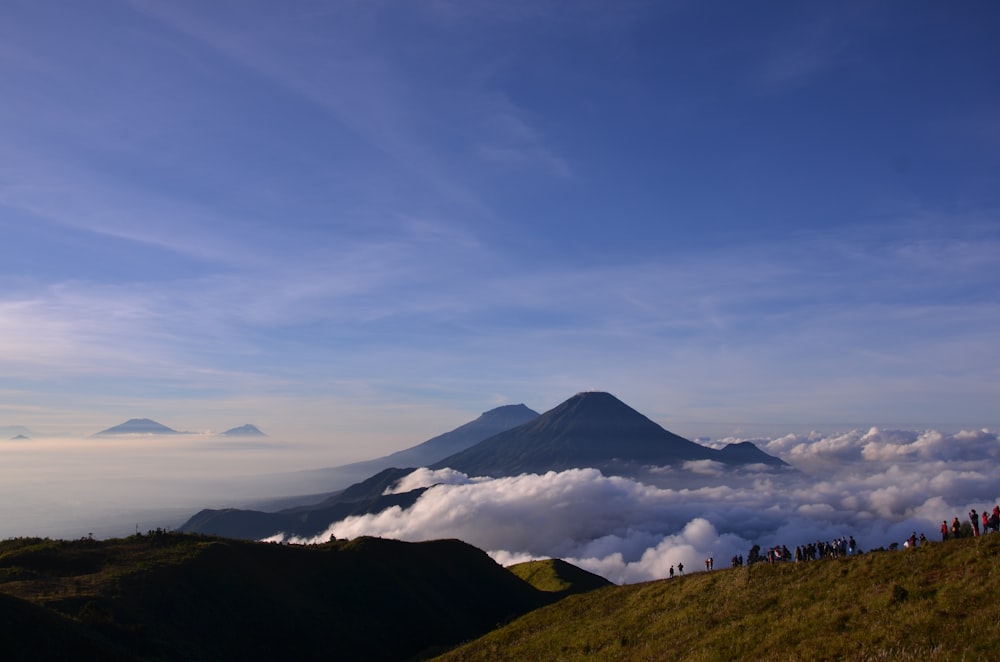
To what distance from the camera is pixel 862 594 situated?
84.5 feet

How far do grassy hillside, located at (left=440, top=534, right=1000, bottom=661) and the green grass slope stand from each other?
4499 centimetres

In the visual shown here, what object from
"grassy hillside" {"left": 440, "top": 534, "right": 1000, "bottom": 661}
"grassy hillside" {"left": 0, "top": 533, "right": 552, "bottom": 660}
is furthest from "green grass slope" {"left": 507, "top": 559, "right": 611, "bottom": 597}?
"grassy hillside" {"left": 440, "top": 534, "right": 1000, "bottom": 661}

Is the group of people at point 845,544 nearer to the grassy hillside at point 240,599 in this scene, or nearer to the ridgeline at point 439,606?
the ridgeline at point 439,606

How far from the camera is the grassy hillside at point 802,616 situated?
19953mm

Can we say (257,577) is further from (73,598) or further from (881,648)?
(881,648)

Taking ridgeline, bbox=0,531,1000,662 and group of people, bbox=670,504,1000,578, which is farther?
group of people, bbox=670,504,1000,578

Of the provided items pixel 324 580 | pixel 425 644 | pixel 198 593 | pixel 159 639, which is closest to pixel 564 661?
pixel 159 639

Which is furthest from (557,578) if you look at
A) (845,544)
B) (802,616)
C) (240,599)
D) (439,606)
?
(802,616)

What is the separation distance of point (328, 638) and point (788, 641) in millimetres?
43127

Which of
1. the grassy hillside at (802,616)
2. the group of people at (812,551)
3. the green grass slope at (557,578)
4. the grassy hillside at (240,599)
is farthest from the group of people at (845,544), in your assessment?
the green grass slope at (557,578)

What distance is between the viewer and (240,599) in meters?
53.2

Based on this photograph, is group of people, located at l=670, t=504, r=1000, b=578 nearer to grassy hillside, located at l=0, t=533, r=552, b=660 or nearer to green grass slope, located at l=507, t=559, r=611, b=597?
grassy hillside, located at l=0, t=533, r=552, b=660

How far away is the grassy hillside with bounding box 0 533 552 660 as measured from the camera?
38844mm

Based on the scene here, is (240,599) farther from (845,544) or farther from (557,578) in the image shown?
(845,544)
